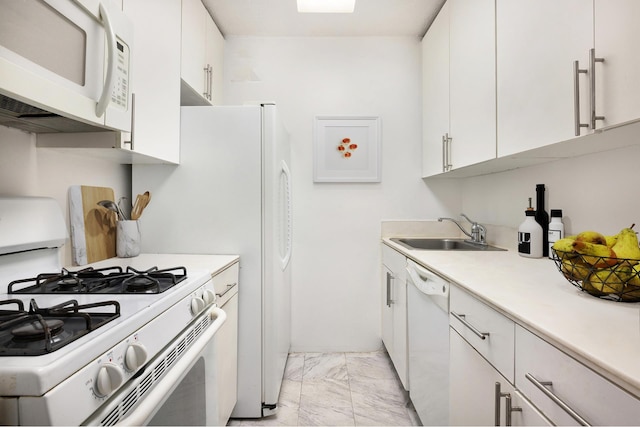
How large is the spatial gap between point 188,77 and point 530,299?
189 centimetres

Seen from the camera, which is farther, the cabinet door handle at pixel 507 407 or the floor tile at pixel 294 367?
the floor tile at pixel 294 367

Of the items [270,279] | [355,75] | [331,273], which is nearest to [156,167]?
[270,279]

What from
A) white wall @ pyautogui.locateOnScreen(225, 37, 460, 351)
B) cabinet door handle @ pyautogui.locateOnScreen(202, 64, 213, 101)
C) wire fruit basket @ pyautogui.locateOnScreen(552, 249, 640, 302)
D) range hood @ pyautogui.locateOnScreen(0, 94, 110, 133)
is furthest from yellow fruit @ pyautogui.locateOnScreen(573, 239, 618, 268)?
cabinet door handle @ pyautogui.locateOnScreen(202, 64, 213, 101)

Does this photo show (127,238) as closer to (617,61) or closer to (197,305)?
(197,305)

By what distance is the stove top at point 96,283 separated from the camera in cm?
98

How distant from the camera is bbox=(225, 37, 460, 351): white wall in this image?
255 cm

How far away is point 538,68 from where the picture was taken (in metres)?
1.16

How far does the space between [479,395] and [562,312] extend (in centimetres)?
38

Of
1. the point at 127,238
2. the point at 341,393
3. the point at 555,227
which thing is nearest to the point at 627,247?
the point at 555,227

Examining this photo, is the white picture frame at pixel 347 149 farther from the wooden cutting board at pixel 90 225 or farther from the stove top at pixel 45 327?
the stove top at pixel 45 327

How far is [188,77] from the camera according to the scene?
1.84m

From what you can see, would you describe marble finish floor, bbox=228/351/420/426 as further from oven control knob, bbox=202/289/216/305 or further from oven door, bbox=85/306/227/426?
oven control knob, bbox=202/289/216/305

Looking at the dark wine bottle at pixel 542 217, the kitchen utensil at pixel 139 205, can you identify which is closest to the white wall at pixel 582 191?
the dark wine bottle at pixel 542 217

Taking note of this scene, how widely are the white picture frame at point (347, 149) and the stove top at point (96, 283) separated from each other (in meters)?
1.60
